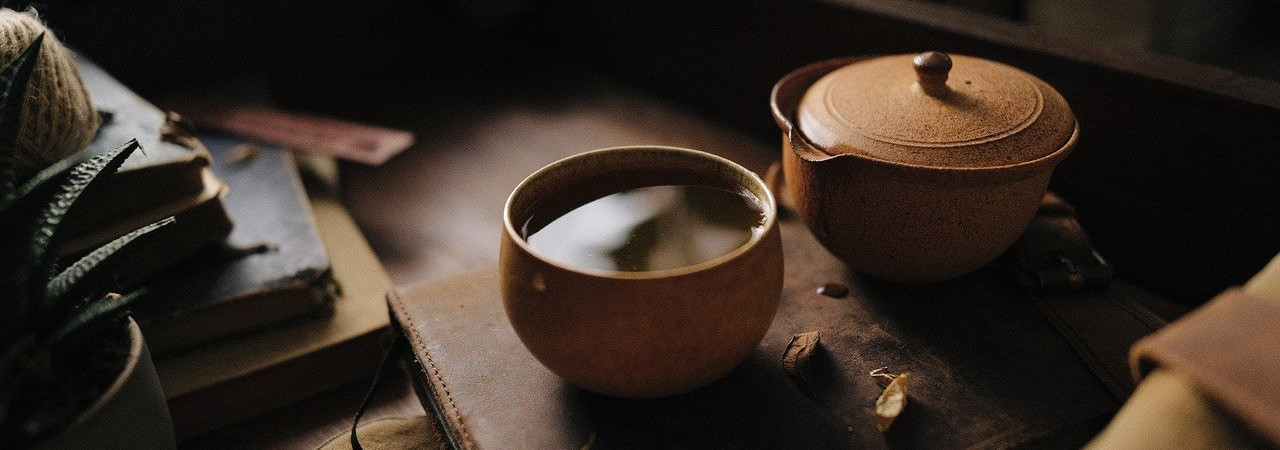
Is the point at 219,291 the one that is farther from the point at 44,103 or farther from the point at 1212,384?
the point at 1212,384

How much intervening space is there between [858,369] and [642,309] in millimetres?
224

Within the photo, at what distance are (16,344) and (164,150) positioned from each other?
0.35 metres

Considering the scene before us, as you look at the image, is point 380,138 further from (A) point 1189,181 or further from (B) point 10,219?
(A) point 1189,181

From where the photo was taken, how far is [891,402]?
23.9 inches

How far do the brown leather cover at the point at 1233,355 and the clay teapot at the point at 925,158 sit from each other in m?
0.21

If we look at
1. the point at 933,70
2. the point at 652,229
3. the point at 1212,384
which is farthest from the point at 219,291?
the point at 1212,384

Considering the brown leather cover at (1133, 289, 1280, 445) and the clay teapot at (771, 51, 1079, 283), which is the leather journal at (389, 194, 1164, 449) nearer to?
the clay teapot at (771, 51, 1079, 283)

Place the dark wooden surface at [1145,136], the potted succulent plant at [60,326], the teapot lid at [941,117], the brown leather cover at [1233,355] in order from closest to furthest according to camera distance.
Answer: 1. the brown leather cover at [1233,355]
2. the potted succulent plant at [60,326]
3. the teapot lid at [941,117]
4. the dark wooden surface at [1145,136]

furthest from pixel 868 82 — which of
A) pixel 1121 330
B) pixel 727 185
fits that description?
pixel 1121 330

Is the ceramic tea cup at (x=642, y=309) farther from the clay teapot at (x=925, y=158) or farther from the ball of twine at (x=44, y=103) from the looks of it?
the ball of twine at (x=44, y=103)

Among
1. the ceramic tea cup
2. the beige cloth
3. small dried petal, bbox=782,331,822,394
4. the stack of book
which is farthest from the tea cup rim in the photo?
the stack of book

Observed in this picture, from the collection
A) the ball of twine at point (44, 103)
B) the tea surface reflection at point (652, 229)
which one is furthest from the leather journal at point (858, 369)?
the ball of twine at point (44, 103)

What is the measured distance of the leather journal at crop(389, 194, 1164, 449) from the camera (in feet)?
1.97

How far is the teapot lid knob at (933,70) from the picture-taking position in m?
0.65
